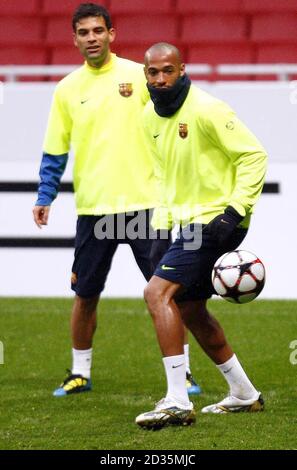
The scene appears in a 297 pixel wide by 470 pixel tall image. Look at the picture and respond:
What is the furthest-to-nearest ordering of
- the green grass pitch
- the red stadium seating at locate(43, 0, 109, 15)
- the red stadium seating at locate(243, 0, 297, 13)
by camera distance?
the red stadium seating at locate(43, 0, 109, 15) < the red stadium seating at locate(243, 0, 297, 13) < the green grass pitch

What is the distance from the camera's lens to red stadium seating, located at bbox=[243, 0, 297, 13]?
12.8 m

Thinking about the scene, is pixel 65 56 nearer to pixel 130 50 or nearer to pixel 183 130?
pixel 130 50

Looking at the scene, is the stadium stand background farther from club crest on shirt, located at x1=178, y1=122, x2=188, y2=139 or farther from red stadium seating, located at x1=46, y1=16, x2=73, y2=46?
club crest on shirt, located at x1=178, y1=122, x2=188, y2=139

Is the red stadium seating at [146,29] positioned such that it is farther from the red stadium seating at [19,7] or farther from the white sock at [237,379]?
the white sock at [237,379]

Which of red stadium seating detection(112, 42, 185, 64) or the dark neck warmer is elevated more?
red stadium seating detection(112, 42, 185, 64)

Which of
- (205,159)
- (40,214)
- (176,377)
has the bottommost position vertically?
(176,377)

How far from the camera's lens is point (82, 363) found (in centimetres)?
683

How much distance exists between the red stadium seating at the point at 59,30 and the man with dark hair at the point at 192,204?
7707 mm

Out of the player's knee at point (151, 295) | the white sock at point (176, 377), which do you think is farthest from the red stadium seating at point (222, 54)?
the white sock at point (176, 377)

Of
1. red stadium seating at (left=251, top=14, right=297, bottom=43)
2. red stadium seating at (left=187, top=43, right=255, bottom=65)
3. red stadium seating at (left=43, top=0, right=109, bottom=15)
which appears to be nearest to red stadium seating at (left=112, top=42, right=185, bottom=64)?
red stadium seating at (left=187, top=43, right=255, bottom=65)

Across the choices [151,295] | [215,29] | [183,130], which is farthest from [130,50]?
[151,295]

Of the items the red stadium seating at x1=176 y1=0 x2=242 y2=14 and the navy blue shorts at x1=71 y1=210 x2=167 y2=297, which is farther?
the red stadium seating at x1=176 y1=0 x2=242 y2=14

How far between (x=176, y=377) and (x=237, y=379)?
483 millimetres

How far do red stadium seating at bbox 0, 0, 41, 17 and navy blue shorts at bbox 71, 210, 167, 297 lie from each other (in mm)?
7097
